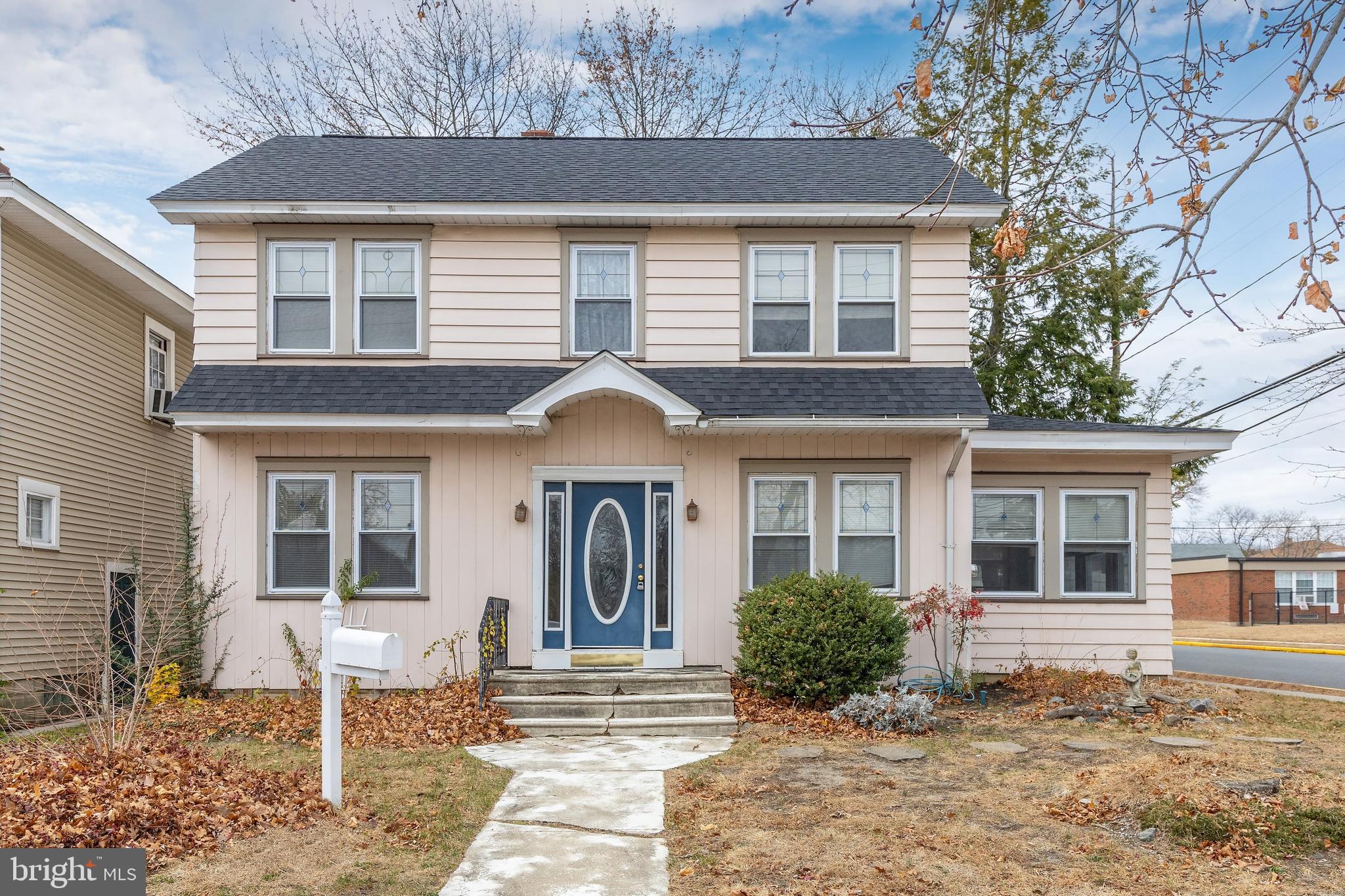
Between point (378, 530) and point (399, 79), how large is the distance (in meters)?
14.2

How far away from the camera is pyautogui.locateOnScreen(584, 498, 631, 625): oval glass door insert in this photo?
36.7ft

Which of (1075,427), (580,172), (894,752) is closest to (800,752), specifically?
(894,752)

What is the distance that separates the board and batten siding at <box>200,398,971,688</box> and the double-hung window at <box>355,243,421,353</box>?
1.16 metres

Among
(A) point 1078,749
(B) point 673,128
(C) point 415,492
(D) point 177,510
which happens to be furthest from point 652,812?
(B) point 673,128

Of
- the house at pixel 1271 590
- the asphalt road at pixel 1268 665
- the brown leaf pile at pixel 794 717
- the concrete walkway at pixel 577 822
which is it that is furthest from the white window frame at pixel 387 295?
the house at pixel 1271 590

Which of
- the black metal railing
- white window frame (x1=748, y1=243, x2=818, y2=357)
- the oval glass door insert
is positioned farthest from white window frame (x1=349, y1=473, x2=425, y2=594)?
white window frame (x1=748, y1=243, x2=818, y2=357)

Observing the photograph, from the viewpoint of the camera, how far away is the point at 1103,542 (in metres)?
12.3

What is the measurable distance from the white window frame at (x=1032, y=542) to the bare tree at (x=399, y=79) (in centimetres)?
1423

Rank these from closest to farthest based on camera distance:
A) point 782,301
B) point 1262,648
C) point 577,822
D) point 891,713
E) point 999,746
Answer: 1. point 577,822
2. point 999,746
3. point 891,713
4. point 782,301
5. point 1262,648

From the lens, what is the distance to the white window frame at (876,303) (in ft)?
37.8

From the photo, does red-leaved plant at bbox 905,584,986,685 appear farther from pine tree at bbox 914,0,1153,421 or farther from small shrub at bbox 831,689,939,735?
pine tree at bbox 914,0,1153,421

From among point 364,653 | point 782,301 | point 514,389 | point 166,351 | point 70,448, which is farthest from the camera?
point 166,351

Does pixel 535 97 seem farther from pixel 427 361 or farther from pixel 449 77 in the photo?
pixel 427 361

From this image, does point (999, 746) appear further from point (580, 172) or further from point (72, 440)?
point (72, 440)
